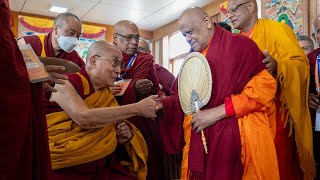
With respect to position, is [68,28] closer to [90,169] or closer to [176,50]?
[90,169]

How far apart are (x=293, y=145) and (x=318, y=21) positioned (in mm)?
953

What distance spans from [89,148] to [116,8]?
5.60 meters

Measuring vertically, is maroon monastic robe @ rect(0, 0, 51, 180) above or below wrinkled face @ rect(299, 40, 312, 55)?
below

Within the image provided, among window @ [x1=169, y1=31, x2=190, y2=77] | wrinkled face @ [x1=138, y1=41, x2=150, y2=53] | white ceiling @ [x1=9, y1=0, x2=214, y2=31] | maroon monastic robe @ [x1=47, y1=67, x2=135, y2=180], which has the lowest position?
maroon monastic robe @ [x1=47, y1=67, x2=135, y2=180]

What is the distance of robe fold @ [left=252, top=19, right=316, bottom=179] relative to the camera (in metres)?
2.09

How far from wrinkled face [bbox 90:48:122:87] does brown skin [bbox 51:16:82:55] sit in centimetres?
93

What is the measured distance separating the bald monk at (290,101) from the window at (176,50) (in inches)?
226

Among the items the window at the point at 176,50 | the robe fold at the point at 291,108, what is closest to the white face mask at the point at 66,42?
the robe fold at the point at 291,108

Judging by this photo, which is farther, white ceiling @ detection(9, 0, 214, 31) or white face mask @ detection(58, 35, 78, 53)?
white ceiling @ detection(9, 0, 214, 31)

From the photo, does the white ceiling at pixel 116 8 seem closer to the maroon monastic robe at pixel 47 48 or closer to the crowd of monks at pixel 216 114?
the maroon monastic robe at pixel 47 48

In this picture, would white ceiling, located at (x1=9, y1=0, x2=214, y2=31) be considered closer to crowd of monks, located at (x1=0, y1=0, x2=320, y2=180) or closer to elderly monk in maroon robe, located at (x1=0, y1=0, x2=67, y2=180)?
crowd of monks, located at (x1=0, y1=0, x2=320, y2=180)

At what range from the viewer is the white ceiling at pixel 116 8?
671 centimetres

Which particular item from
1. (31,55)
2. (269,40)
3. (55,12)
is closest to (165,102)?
(269,40)

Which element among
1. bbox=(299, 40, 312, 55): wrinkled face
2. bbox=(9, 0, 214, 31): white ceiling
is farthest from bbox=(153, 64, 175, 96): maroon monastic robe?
bbox=(9, 0, 214, 31): white ceiling
